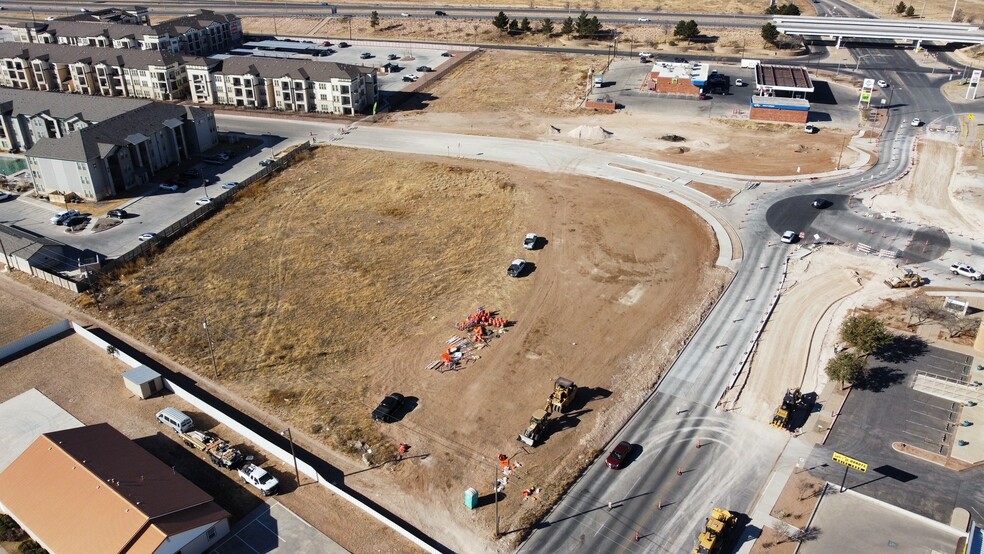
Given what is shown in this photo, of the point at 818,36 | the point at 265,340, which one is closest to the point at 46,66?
the point at 265,340

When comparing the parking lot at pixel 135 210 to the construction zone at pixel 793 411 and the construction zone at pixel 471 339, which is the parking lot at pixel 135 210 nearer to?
the construction zone at pixel 471 339

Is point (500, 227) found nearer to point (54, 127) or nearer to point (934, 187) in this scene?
point (934, 187)

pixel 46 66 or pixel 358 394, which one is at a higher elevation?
pixel 46 66

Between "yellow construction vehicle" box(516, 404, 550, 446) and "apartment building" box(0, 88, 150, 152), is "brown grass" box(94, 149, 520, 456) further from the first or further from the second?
"apartment building" box(0, 88, 150, 152)

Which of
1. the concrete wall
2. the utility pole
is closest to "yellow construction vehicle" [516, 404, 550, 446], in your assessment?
the utility pole

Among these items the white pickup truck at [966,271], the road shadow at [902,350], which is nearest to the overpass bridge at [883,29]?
the white pickup truck at [966,271]
